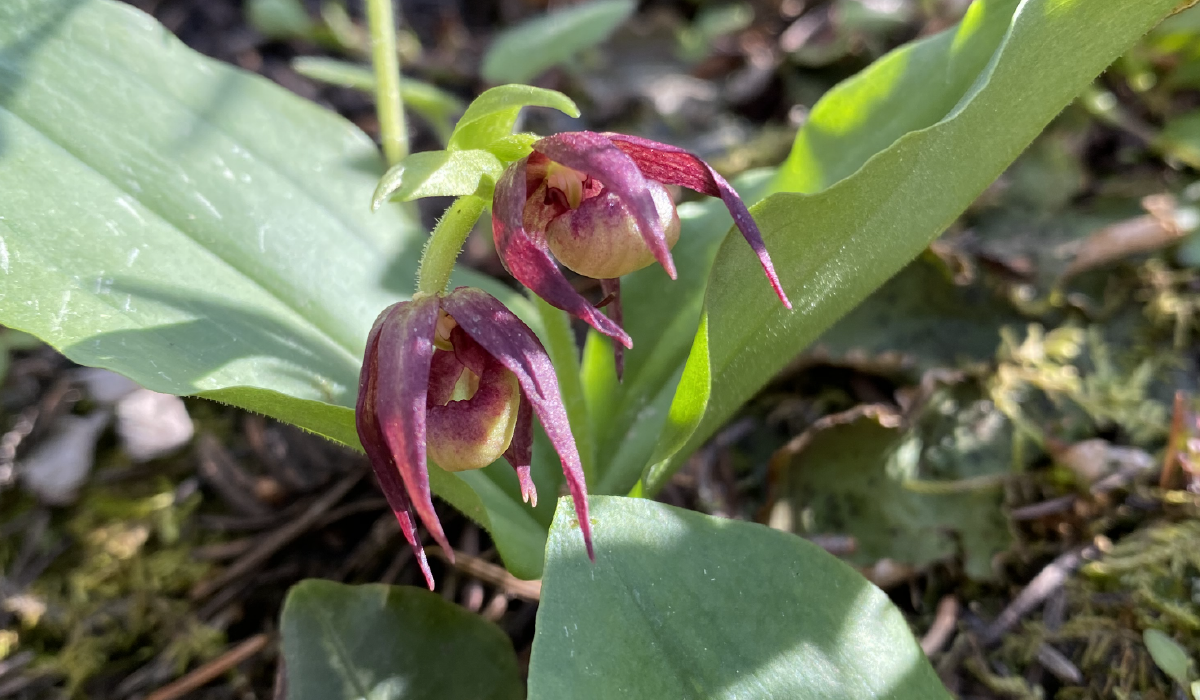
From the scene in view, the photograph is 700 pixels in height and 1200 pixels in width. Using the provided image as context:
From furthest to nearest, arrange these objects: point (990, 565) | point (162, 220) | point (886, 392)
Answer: point (886, 392), point (990, 565), point (162, 220)

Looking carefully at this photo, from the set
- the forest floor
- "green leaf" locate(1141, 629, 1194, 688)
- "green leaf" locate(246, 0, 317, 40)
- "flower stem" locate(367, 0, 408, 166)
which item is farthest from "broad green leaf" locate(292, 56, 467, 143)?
"green leaf" locate(1141, 629, 1194, 688)

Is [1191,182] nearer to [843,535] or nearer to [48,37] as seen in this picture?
[843,535]

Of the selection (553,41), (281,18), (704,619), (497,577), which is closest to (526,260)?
(704,619)

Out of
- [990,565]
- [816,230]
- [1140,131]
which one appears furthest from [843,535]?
[1140,131]

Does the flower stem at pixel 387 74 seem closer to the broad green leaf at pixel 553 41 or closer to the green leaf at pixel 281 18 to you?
the broad green leaf at pixel 553 41

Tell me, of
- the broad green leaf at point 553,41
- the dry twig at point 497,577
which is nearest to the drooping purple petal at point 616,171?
the dry twig at point 497,577
